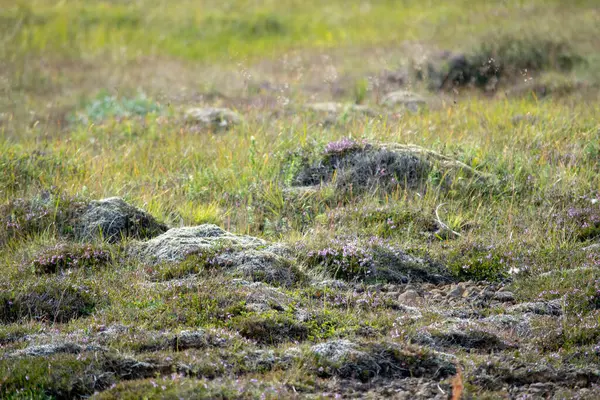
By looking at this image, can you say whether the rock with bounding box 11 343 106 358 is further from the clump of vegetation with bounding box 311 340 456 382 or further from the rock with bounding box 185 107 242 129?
the rock with bounding box 185 107 242 129

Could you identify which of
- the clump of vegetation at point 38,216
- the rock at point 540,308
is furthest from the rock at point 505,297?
the clump of vegetation at point 38,216

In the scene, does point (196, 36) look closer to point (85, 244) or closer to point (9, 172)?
point (9, 172)

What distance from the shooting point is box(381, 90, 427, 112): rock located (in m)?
10.7

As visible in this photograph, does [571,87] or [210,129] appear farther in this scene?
[571,87]

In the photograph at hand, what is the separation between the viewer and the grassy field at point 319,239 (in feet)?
13.6

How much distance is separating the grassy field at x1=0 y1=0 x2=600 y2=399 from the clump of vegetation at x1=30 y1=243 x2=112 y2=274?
2cm

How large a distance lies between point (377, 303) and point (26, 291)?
99.2 inches

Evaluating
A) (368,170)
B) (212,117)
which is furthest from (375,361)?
(212,117)

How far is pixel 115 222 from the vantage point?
6.33m

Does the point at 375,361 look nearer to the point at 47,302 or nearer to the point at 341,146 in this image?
the point at 47,302

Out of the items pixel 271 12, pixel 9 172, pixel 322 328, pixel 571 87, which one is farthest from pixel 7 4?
pixel 322 328

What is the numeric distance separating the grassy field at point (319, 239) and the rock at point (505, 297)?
0.07 feet

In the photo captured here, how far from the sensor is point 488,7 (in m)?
17.7

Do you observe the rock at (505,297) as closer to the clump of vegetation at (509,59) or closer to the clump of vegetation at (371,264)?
the clump of vegetation at (371,264)
